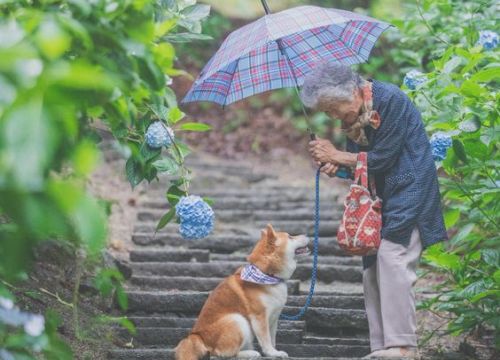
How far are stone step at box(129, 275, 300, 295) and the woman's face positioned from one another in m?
1.79

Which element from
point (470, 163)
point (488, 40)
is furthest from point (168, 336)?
point (488, 40)

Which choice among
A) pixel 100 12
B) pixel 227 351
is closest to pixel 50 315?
pixel 100 12

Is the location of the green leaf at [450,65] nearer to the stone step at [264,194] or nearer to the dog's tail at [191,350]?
the dog's tail at [191,350]

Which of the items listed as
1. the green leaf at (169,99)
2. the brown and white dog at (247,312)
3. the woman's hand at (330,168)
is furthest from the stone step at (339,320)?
the green leaf at (169,99)

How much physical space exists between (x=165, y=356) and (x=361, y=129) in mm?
1483

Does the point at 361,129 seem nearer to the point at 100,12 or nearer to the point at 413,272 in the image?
the point at 413,272

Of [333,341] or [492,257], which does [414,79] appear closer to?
[492,257]

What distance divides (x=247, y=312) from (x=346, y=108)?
110 centimetres

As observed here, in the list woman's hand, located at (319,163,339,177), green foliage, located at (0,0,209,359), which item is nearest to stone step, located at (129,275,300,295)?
woman's hand, located at (319,163,339,177)

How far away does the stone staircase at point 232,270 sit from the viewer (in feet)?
15.3

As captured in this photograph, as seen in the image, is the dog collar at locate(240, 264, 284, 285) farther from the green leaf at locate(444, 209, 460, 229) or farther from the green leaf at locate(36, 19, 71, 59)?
the green leaf at locate(36, 19, 71, 59)

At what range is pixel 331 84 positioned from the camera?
393cm

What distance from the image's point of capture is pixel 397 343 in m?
4.00

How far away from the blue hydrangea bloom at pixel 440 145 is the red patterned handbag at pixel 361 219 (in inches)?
15.8
